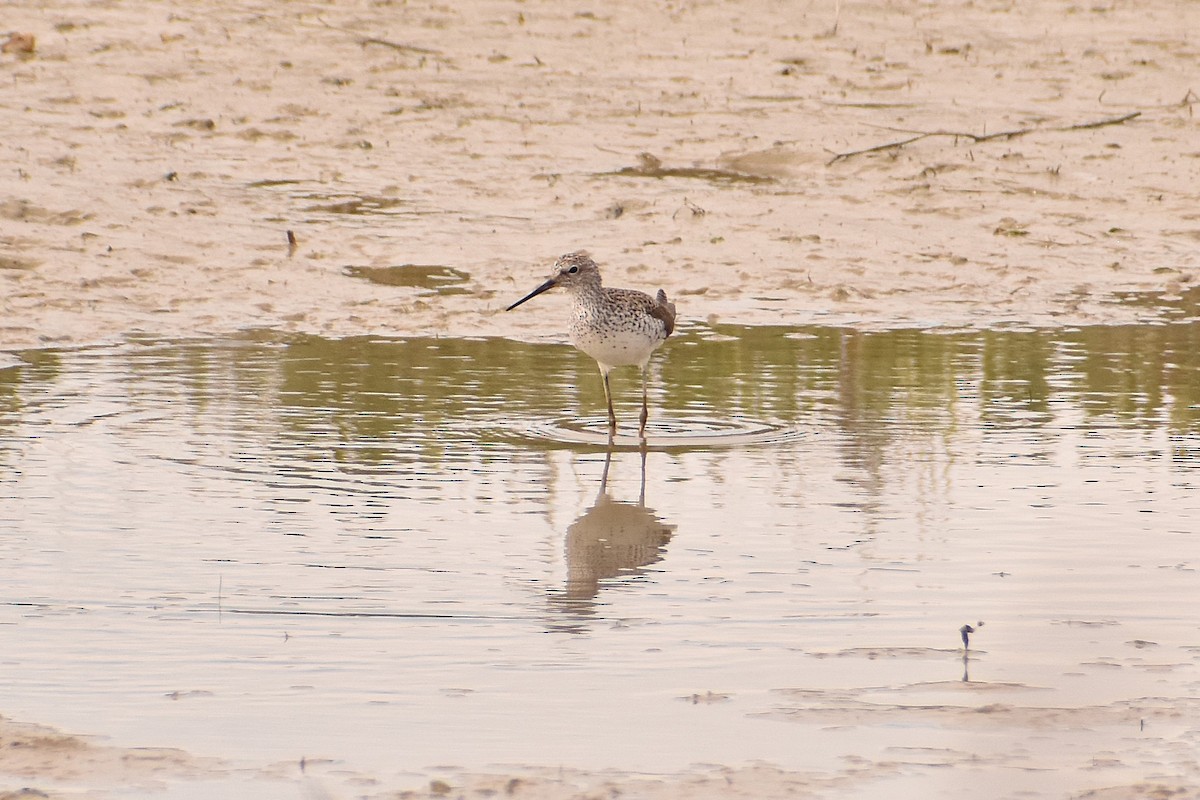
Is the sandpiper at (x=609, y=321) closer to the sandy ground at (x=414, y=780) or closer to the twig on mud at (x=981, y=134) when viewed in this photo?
the sandy ground at (x=414, y=780)

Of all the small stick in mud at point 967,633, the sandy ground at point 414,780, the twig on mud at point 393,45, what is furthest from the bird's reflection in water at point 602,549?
the twig on mud at point 393,45

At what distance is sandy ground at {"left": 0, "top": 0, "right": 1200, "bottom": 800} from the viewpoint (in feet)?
43.7

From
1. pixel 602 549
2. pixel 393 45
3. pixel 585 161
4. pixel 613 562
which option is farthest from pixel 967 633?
pixel 393 45

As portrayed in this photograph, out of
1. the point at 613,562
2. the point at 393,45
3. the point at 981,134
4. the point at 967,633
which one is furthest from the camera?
the point at 393,45

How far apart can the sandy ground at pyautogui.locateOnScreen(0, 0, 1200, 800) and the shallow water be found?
2.03 meters

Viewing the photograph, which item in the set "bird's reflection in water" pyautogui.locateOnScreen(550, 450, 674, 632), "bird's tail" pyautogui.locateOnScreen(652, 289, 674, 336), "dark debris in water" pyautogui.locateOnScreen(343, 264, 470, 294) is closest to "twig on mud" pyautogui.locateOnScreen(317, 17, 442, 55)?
"dark debris in water" pyautogui.locateOnScreen(343, 264, 470, 294)

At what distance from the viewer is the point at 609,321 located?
9.88 m

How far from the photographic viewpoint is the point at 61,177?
15.0 m

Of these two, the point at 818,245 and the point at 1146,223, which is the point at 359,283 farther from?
the point at 1146,223

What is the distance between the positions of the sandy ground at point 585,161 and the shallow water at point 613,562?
198cm

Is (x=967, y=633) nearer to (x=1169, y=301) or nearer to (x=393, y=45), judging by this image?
(x=1169, y=301)

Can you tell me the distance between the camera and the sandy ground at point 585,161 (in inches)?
525

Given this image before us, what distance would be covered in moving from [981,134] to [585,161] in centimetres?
366

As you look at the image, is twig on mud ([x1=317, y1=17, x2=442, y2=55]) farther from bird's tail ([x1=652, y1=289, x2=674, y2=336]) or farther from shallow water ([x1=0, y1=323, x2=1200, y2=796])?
bird's tail ([x1=652, y1=289, x2=674, y2=336])
